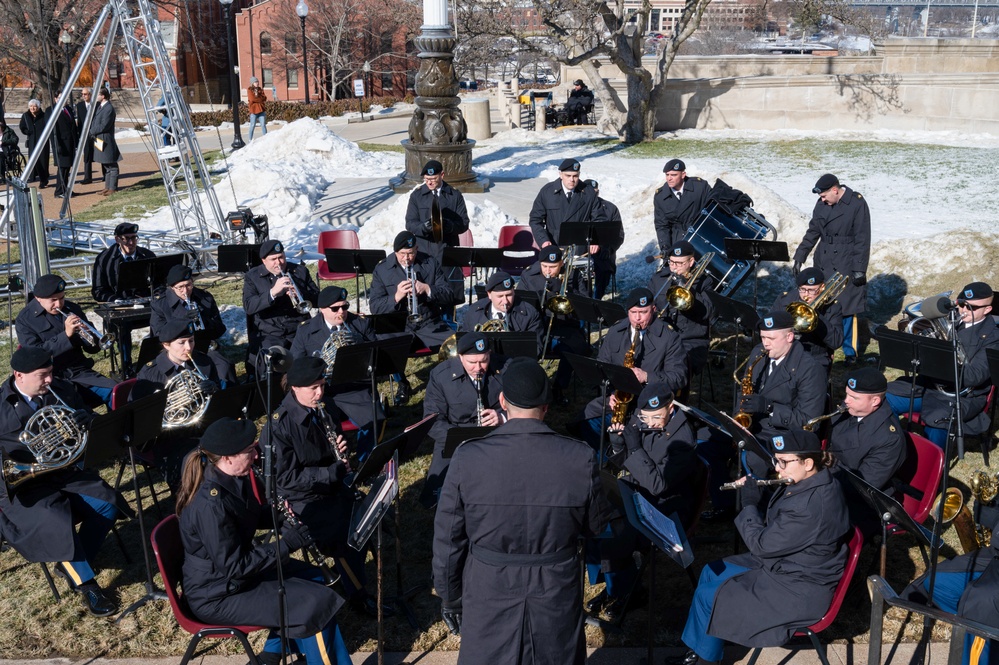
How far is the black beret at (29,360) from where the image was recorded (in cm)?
660

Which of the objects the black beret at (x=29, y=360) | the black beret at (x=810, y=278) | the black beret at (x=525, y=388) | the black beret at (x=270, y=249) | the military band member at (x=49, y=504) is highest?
the black beret at (x=525, y=388)

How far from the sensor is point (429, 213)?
11609 millimetres

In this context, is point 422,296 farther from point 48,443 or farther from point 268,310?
point 48,443

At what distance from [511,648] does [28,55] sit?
3345 centimetres

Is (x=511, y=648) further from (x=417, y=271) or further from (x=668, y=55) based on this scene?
(x=668, y=55)

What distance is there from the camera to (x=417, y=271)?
Result: 394 inches

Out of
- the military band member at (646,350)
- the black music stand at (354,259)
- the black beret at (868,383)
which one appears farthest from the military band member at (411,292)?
the black beret at (868,383)

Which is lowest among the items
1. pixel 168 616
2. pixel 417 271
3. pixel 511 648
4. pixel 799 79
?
pixel 168 616

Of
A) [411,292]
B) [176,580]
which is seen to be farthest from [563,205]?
[176,580]

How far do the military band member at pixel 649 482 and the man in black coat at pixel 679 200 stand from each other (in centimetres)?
550

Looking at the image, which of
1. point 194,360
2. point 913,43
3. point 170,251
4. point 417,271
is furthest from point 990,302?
point 913,43

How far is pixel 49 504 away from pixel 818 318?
6842 millimetres

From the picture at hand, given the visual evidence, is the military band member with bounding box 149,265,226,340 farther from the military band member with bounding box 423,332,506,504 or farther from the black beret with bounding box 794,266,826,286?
the black beret with bounding box 794,266,826,286

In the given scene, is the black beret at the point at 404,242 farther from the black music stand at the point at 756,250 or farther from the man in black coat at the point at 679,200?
the man in black coat at the point at 679,200
